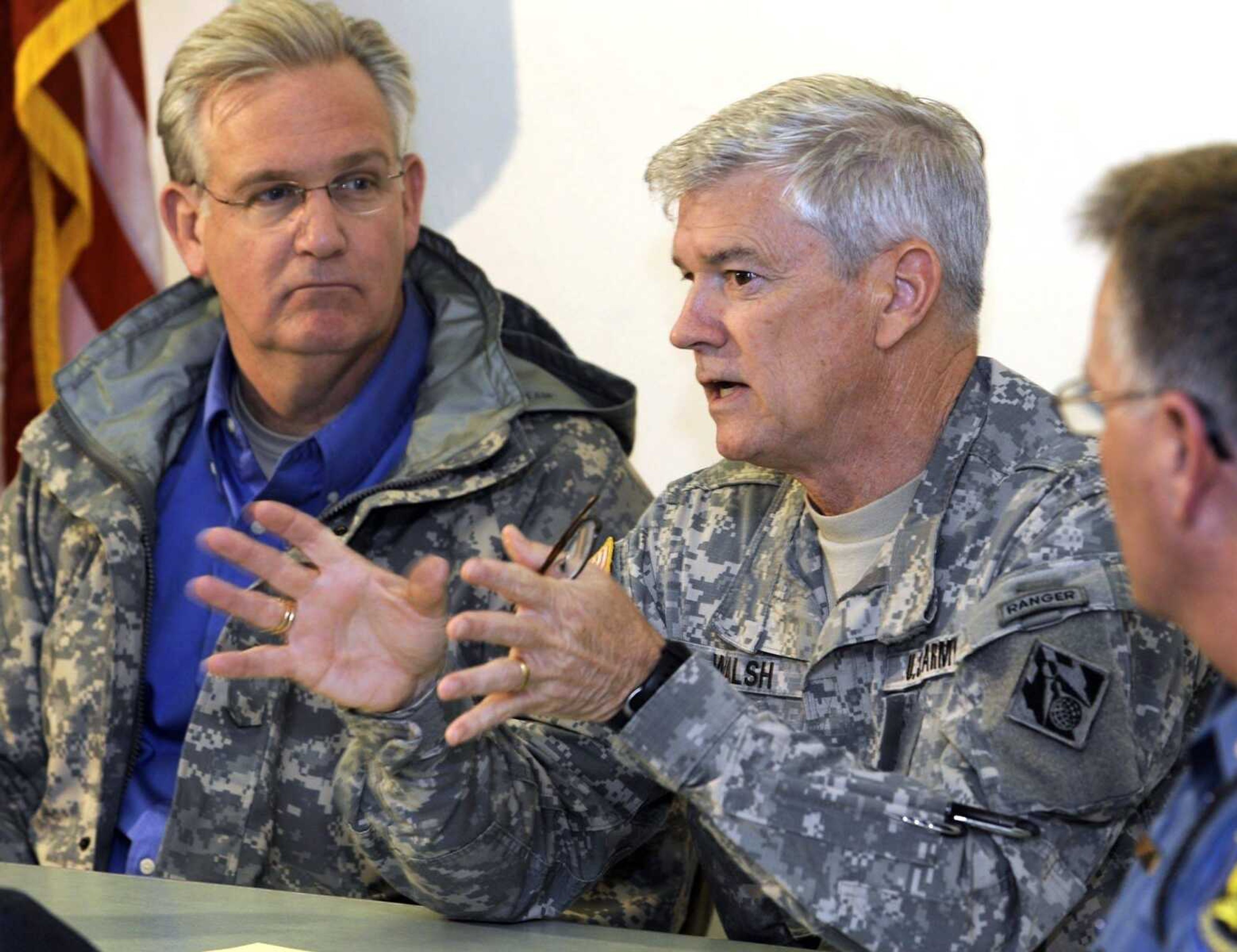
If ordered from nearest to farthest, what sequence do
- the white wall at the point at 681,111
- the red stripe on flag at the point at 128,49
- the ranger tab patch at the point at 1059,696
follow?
1. the ranger tab patch at the point at 1059,696
2. the white wall at the point at 681,111
3. the red stripe on flag at the point at 128,49

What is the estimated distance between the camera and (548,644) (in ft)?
5.46

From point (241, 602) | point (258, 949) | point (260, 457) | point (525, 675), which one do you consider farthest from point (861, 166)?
point (260, 457)

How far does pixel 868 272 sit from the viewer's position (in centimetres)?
204

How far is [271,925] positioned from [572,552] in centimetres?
52

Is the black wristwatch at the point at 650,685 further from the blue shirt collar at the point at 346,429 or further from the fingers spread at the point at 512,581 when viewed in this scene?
the blue shirt collar at the point at 346,429

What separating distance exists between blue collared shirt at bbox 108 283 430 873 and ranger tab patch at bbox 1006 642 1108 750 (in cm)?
124

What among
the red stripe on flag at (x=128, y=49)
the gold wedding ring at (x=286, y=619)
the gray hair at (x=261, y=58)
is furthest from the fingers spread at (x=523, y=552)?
the red stripe on flag at (x=128, y=49)

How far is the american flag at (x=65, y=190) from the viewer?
3.43m

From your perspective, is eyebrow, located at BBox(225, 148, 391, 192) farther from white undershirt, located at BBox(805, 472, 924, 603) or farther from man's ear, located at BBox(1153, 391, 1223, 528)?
man's ear, located at BBox(1153, 391, 1223, 528)

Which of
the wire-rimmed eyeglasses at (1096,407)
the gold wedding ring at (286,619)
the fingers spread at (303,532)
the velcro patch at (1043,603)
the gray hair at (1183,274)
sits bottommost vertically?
the gold wedding ring at (286,619)

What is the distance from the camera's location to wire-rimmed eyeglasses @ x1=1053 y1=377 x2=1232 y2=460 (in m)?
1.15

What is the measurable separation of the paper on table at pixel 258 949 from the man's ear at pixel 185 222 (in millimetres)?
1451

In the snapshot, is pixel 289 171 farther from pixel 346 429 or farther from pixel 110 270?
pixel 110 270

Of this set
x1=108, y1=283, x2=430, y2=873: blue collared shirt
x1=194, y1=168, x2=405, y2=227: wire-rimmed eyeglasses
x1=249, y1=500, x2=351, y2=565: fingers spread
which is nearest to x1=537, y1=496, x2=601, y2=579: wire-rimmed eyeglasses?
x1=249, y1=500, x2=351, y2=565: fingers spread
